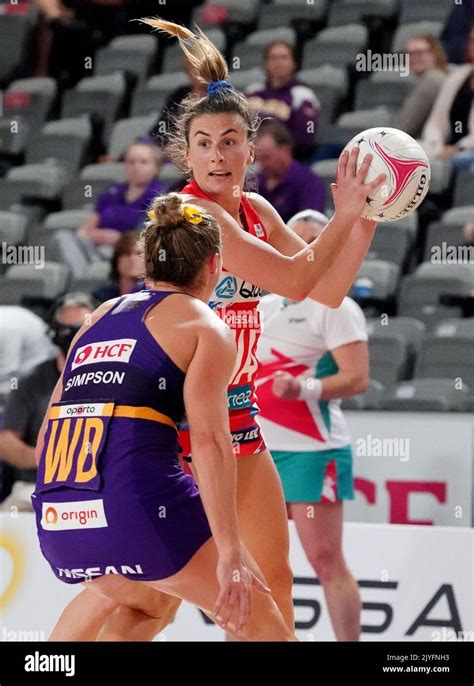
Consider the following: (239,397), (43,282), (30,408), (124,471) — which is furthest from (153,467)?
(43,282)

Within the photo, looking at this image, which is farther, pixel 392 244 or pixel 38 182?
pixel 38 182

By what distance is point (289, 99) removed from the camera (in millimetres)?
8195

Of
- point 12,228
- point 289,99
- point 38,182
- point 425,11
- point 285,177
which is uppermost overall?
point 425,11

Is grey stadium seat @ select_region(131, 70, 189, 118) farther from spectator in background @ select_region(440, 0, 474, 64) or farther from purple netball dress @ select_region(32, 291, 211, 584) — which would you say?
purple netball dress @ select_region(32, 291, 211, 584)

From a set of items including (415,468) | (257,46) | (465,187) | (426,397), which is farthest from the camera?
(257,46)

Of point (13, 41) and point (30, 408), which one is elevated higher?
point (13, 41)

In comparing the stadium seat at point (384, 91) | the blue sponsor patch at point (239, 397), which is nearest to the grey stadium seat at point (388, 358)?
the stadium seat at point (384, 91)

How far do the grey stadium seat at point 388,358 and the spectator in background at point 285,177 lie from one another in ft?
3.30

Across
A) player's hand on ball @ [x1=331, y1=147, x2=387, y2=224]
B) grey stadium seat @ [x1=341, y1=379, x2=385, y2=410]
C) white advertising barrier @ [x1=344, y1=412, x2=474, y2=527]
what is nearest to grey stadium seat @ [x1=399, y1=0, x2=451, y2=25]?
grey stadium seat @ [x1=341, y1=379, x2=385, y2=410]

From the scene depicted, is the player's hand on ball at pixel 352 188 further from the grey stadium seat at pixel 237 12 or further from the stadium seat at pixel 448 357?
the grey stadium seat at pixel 237 12

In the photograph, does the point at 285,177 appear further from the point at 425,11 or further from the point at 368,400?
the point at 425,11

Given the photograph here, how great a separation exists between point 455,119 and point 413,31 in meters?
1.14

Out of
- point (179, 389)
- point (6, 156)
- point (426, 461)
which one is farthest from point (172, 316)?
point (6, 156)

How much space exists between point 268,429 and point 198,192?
1640mm
